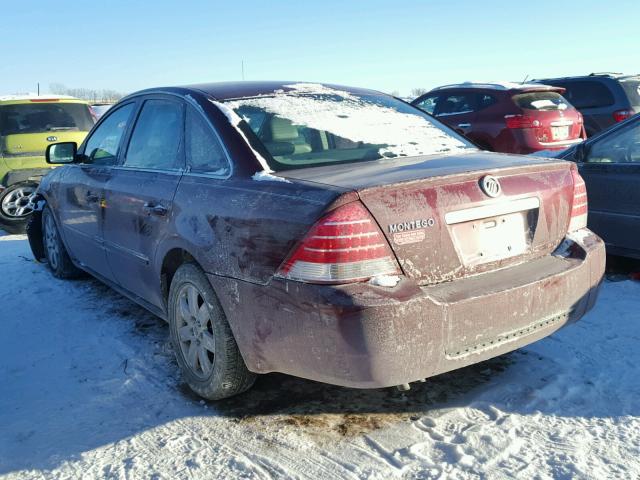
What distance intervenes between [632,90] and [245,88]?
874 cm

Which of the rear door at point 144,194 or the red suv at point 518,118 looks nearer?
the rear door at point 144,194

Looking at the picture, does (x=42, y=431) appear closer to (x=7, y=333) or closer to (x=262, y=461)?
(x=262, y=461)

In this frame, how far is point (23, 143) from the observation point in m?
8.10

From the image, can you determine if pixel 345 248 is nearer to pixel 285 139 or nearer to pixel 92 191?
pixel 285 139

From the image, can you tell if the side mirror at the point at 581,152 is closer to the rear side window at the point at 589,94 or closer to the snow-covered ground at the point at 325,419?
the snow-covered ground at the point at 325,419

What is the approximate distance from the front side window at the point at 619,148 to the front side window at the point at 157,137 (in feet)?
11.2

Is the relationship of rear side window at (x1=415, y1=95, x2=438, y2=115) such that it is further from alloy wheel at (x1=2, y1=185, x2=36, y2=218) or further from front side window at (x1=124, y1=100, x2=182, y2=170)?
front side window at (x1=124, y1=100, x2=182, y2=170)

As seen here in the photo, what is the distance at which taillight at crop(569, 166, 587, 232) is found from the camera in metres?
3.07

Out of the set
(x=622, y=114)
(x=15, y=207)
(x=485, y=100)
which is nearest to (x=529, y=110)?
(x=485, y=100)

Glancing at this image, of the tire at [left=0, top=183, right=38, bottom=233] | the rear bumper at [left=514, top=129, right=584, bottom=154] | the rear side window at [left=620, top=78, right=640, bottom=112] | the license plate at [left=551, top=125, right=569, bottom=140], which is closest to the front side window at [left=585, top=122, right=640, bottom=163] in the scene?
the rear bumper at [left=514, top=129, right=584, bottom=154]

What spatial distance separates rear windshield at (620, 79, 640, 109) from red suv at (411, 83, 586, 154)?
4.98 feet

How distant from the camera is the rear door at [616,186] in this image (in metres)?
4.68

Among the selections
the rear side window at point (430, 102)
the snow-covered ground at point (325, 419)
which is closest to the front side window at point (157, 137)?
the snow-covered ground at point (325, 419)

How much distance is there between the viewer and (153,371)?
11.3 ft
